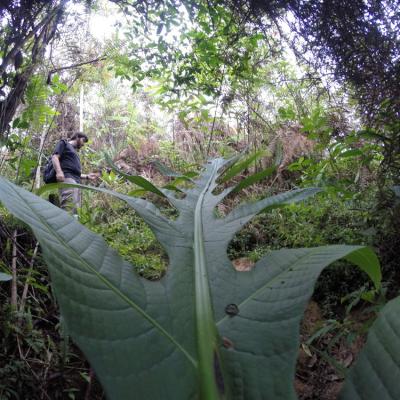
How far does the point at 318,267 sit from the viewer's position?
0.45 meters

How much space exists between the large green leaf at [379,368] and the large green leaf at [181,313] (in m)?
0.06

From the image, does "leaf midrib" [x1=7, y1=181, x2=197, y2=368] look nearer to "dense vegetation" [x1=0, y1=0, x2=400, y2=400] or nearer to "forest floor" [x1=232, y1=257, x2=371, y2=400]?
"dense vegetation" [x1=0, y1=0, x2=400, y2=400]

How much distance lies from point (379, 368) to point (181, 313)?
0.22 m

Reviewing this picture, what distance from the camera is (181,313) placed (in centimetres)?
45

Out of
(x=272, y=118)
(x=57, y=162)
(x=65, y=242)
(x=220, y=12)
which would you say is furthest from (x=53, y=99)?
(x=65, y=242)

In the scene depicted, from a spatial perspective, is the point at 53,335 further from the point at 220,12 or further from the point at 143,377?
the point at 220,12

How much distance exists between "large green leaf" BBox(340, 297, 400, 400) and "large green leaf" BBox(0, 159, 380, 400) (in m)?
0.06

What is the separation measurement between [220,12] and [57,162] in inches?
106

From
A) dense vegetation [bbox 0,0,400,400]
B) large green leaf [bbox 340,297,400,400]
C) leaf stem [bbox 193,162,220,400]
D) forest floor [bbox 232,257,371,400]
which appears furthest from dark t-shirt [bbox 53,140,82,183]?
large green leaf [bbox 340,297,400,400]

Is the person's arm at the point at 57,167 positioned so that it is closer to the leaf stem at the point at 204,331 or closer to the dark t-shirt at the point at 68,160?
the dark t-shirt at the point at 68,160

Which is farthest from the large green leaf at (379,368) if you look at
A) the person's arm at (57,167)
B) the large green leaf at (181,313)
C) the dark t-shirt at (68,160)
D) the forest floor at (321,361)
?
the dark t-shirt at (68,160)

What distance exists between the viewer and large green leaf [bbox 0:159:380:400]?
34 cm

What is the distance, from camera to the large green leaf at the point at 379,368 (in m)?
0.32

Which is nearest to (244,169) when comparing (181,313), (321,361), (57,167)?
(321,361)
